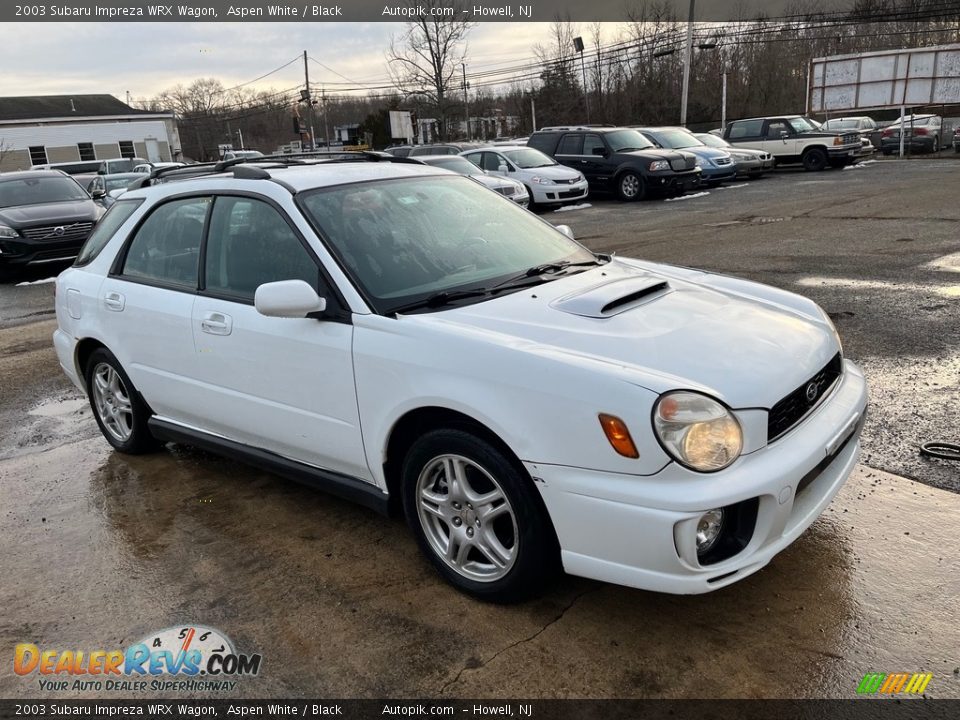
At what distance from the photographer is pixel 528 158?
18984mm

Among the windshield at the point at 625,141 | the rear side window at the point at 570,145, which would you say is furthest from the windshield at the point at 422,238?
the rear side window at the point at 570,145

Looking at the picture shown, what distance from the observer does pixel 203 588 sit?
3.28 m

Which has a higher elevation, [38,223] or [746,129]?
[746,129]

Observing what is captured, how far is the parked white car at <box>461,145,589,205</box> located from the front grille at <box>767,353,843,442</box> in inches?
609

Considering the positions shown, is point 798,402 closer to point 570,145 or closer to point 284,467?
point 284,467

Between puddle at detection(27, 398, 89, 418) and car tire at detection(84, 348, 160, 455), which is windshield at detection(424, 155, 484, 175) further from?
car tire at detection(84, 348, 160, 455)

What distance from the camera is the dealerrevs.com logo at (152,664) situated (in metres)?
2.73

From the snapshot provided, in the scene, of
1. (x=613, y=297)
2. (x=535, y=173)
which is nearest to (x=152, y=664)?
(x=613, y=297)

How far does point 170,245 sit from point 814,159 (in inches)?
923

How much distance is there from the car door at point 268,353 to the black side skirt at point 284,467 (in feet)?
0.13

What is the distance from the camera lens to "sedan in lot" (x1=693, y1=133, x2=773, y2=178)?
22219 mm

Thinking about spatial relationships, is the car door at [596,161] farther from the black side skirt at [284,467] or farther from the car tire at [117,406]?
the black side skirt at [284,467]

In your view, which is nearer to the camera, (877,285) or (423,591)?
(423,591)

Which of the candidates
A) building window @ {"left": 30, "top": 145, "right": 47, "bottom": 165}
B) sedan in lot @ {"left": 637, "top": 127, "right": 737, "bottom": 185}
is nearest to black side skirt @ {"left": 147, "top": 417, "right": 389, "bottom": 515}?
sedan in lot @ {"left": 637, "top": 127, "right": 737, "bottom": 185}
